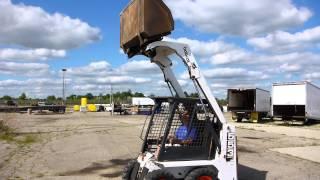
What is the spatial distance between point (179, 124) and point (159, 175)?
116 cm

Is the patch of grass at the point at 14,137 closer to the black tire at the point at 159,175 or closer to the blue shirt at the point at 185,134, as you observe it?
the blue shirt at the point at 185,134

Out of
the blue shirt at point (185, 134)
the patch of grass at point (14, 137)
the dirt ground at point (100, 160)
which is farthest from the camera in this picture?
the patch of grass at point (14, 137)

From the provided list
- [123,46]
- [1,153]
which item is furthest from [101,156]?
[123,46]

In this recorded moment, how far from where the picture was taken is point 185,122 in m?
8.23

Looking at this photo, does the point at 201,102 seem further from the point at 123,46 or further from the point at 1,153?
the point at 1,153

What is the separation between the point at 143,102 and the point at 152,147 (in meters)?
81.4

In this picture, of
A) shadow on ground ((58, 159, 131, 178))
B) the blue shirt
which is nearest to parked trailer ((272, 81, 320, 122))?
shadow on ground ((58, 159, 131, 178))

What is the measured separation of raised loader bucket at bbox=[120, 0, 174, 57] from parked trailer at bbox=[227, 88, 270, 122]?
1253 inches

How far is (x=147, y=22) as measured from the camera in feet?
24.8

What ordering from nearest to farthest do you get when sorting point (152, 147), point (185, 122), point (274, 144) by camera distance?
1. point (185, 122)
2. point (152, 147)
3. point (274, 144)

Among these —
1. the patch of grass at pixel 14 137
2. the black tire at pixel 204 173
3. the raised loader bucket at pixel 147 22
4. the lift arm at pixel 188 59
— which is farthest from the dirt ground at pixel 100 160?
the raised loader bucket at pixel 147 22

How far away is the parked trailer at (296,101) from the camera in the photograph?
3434cm

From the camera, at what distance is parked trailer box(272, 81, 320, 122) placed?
113 ft

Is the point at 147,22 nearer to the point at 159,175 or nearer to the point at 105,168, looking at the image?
the point at 159,175
